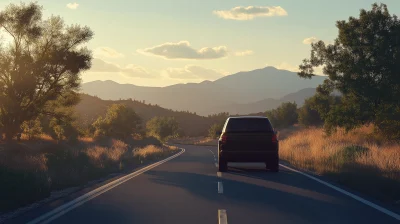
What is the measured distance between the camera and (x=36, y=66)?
32969mm

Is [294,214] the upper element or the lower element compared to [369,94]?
lower

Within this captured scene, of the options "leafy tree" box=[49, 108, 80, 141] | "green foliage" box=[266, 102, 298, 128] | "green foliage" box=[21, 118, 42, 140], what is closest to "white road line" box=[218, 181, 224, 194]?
"leafy tree" box=[49, 108, 80, 141]

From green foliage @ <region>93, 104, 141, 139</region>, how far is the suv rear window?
3838cm

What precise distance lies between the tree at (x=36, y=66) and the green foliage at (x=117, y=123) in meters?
21.7

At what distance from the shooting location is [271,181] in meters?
15.7

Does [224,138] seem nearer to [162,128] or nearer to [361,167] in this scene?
[361,167]

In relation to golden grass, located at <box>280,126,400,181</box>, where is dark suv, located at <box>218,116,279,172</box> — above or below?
above

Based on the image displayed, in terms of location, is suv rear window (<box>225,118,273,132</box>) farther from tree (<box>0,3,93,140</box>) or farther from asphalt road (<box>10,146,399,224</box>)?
tree (<box>0,3,93,140</box>)

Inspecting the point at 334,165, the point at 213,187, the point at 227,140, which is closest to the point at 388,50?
the point at 334,165

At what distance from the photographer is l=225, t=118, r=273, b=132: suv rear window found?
65.1 ft

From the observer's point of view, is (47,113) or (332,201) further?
(47,113)

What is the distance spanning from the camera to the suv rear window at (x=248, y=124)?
19.8 meters

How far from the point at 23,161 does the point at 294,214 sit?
11540 millimetres

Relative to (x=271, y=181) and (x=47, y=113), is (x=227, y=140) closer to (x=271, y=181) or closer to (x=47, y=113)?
(x=271, y=181)
